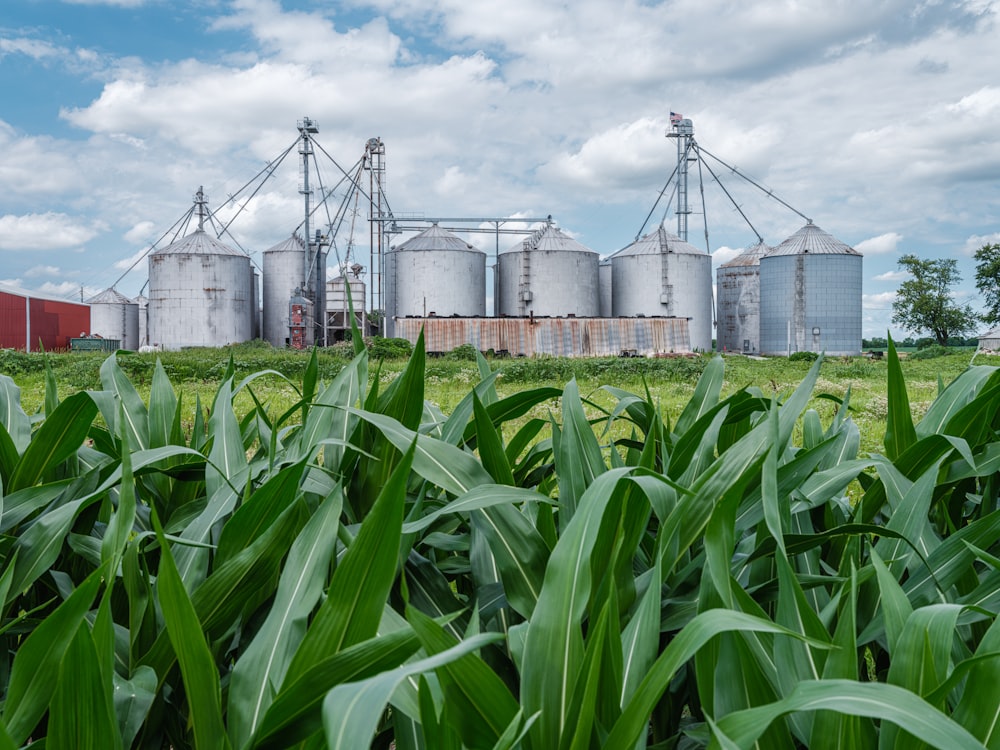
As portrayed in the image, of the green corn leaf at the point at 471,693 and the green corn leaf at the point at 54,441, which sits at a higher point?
the green corn leaf at the point at 54,441

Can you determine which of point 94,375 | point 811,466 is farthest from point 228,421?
point 94,375

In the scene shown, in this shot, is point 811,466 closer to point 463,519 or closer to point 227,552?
point 463,519

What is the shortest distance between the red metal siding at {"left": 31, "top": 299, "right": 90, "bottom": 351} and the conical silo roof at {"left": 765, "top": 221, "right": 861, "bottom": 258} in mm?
35605

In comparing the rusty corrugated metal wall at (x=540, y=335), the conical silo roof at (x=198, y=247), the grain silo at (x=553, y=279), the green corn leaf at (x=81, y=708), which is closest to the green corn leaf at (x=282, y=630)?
the green corn leaf at (x=81, y=708)

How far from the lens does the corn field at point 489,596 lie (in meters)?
0.61

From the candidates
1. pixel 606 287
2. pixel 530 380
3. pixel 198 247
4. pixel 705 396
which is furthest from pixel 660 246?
pixel 705 396

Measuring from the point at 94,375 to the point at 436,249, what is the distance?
Result: 900 inches

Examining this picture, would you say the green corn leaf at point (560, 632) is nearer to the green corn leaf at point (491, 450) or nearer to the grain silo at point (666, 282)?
the green corn leaf at point (491, 450)

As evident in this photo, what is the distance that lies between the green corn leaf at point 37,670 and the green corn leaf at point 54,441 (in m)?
0.54

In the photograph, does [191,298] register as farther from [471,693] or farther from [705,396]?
[471,693]

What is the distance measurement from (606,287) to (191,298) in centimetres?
1957

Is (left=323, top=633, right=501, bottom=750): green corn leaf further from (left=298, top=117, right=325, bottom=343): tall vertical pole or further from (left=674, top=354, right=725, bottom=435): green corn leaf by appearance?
(left=298, top=117, right=325, bottom=343): tall vertical pole

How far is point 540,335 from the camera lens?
3148 cm

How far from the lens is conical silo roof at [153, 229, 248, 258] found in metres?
34.8
